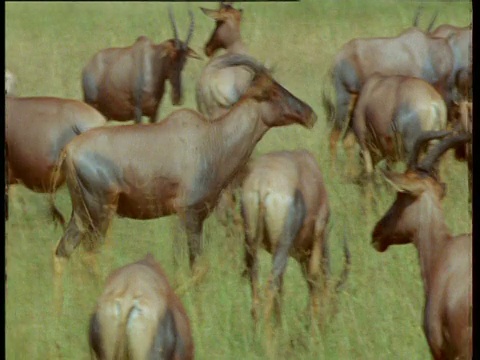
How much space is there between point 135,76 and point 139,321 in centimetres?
257

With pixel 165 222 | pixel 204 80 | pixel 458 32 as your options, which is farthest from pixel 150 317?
pixel 458 32

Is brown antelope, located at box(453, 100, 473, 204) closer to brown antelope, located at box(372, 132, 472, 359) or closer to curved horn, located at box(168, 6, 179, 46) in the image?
brown antelope, located at box(372, 132, 472, 359)

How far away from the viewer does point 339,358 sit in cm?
1067

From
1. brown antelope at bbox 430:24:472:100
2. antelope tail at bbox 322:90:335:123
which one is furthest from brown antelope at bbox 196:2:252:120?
brown antelope at bbox 430:24:472:100

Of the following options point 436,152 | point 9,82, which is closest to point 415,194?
point 436,152

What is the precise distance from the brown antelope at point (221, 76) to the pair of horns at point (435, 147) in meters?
1.19

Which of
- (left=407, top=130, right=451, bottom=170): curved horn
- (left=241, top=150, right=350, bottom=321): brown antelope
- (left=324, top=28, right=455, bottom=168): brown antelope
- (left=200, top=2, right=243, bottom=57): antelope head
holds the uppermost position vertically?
(left=200, top=2, right=243, bottom=57): antelope head

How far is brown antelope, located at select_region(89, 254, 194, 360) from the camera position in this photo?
31.2ft

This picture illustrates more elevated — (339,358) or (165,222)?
(165,222)

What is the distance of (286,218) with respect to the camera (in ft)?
34.1

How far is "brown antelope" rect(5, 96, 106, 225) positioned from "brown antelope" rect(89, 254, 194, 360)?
46.5 inches

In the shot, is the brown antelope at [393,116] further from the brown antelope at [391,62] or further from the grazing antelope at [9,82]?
the grazing antelope at [9,82]

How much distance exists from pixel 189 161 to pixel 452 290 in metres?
1.74

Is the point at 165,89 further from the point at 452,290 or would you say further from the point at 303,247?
the point at 452,290
